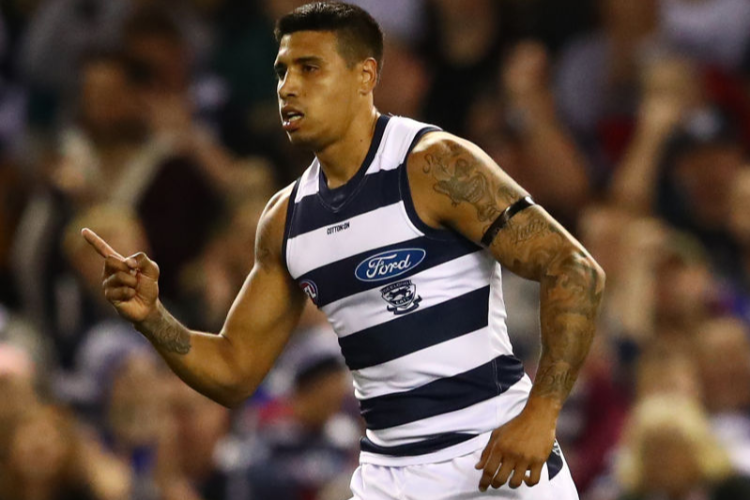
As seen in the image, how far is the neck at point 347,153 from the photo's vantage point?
422 centimetres

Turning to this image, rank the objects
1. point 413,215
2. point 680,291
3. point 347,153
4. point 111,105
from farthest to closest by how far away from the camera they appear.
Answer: point 111,105
point 680,291
point 347,153
point 413,215

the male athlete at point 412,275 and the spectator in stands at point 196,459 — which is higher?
the male athlete at point 412,275

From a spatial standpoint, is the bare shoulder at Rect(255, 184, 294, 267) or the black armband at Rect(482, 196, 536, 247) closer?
the black armband at Rect(482, 196, 536, 247)

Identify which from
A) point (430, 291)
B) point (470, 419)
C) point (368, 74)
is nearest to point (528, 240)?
point (430, 291)

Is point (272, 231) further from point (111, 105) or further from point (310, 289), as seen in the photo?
point (111, 105)

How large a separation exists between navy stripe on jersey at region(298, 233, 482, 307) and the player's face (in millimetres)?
348

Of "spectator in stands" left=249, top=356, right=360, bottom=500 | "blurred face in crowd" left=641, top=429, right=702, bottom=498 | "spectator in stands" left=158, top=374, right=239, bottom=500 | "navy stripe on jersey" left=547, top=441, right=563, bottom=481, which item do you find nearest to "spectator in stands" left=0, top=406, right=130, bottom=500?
"spectator in stands" left=158, top=374, right=239, bottom=500

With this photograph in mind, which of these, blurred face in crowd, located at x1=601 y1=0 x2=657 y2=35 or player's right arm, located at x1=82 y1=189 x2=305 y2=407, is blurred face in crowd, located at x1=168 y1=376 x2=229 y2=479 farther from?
blurred face in crowd, located at x1=601 y1=0 x2=657 y2=35

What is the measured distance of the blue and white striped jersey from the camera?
13.3ft

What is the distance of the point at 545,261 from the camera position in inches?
153

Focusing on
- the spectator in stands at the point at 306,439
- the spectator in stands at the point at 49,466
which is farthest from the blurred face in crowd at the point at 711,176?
the spectator in stands at the point at 49,466

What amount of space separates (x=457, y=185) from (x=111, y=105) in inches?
184

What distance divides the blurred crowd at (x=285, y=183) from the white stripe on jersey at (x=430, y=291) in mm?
2448

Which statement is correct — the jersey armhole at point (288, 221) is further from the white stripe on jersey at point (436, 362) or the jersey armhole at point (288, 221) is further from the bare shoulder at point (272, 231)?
the white stripe on jersey at point (436, 362)
